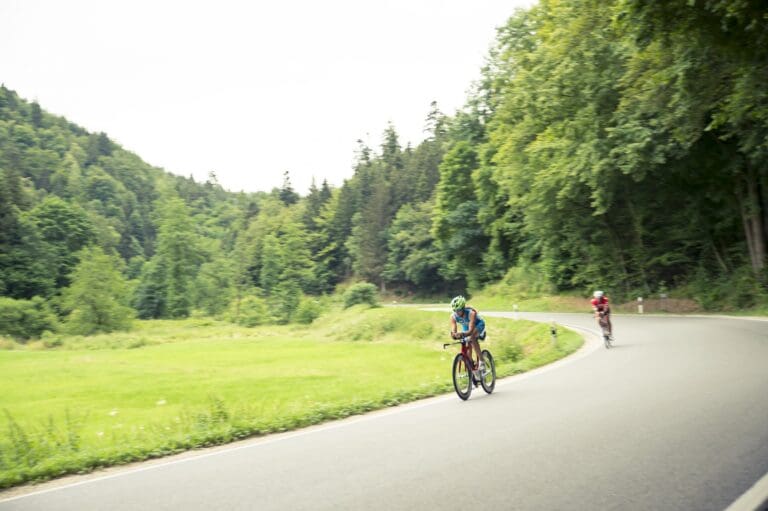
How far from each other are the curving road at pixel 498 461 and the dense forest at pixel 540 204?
7918mm

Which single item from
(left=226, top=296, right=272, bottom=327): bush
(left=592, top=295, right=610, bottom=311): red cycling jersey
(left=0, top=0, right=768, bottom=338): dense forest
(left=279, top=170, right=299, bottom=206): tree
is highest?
(left=279, top=170, right=299, bottom=206): tree

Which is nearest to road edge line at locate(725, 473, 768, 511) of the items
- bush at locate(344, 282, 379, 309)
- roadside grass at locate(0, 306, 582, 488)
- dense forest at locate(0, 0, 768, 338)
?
roadside grass at locate(0, 306, 582, 488)

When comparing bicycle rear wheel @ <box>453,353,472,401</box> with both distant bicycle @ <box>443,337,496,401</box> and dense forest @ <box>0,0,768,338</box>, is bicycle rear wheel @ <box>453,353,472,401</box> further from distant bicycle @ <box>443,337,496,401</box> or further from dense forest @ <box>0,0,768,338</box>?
dense forest @ <box>0,0,768,338</box>

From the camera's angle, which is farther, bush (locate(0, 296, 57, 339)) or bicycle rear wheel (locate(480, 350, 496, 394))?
bush (locate(0, 296, 57, 339))

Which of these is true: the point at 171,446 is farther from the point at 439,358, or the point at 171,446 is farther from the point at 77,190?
Answer: the point at 77,190

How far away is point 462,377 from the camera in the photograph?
37.1 ft

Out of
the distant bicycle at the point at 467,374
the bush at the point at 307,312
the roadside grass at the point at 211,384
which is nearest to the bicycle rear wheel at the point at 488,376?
the distant bicycle at the point at 467,374

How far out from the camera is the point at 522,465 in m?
6.14

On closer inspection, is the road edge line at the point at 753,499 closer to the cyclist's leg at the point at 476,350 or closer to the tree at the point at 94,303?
the cyclist's leg at the point at 476,350

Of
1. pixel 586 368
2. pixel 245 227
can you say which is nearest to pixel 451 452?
pixel 586 368

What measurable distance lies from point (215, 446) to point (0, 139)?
6190 inches

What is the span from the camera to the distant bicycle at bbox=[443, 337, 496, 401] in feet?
36.8

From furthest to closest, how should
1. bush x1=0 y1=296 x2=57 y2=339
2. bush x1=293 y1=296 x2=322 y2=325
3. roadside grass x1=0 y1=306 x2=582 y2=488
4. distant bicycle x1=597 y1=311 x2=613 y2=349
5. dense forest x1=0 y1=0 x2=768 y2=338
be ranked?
bush x1=293 y1=296 x2=322 y2=325 < bush x1=0 y1=296 x2=57 y2=339 < dense forest x1=0 y1=0 x2=768 y2=338 < distant bicycle x1=597 y1=311 x2=613 y2=349 < roadside grass x1=0 y1=306 x2=582 y2=488

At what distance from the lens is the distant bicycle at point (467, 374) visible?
36.8 feet
